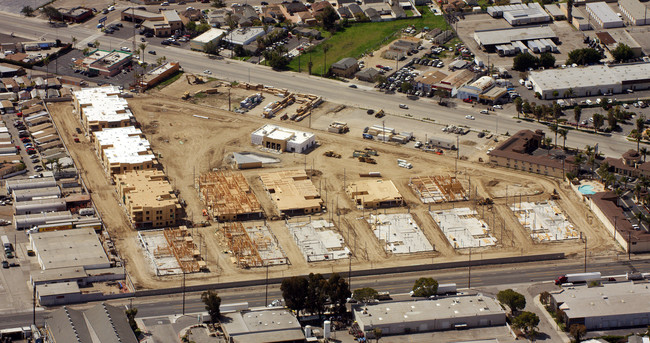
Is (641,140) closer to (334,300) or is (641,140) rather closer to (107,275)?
(334,300)

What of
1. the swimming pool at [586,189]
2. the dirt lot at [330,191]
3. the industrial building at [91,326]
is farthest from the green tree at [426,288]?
the swimming pool at [586,189]

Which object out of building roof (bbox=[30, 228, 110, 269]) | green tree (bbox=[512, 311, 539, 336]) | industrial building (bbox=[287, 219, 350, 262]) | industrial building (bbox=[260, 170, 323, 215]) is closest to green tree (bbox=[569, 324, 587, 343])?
green tree (bbox=[512, 311, 539, 336])

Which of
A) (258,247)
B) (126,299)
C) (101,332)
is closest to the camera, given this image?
(101,332)

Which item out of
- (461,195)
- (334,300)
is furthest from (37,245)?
(461,195)

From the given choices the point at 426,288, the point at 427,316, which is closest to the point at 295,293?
the point at 427,316

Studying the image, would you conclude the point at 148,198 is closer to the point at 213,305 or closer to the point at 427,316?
the point at 213,305

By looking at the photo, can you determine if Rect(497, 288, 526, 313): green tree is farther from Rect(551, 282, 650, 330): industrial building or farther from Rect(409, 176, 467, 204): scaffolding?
Rect(409, 176, 467, 204): scaffolding
